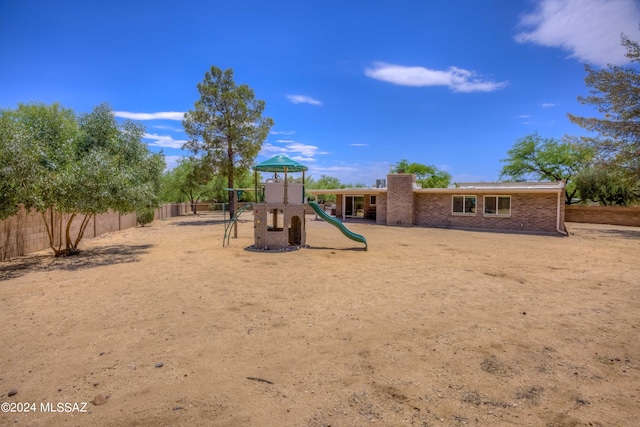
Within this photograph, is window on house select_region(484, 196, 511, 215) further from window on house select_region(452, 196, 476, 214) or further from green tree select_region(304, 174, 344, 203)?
green tree select_region(304, 174, 344, 203)

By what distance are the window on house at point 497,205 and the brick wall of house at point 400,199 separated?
445 cm

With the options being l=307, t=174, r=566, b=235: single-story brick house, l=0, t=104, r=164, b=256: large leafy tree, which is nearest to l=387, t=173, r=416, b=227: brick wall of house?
l=307, t=174, r=566, b=235: single-story brick house

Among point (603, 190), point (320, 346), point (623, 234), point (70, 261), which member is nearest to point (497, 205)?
point (623, 234)

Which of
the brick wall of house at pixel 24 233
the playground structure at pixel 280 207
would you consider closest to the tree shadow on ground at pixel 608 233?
the playground structure at pixel 280 207

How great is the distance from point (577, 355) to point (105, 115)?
66.7 ft

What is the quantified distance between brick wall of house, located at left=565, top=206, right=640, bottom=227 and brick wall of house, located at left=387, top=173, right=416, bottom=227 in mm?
14766

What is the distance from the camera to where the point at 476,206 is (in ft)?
69.9

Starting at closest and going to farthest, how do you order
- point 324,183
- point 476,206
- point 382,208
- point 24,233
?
point 24,233, point 476,206, point 382,208, point 324,183

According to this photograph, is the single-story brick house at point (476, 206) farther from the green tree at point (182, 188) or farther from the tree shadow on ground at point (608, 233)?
the green tree at point (182, 188)

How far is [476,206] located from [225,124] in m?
18.9

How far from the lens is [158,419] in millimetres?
2938

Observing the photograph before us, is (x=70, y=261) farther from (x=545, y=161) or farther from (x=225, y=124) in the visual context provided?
(x=545, y=161)

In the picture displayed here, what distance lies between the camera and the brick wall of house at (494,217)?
1914 cm

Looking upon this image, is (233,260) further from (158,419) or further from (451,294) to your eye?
(158,419)
